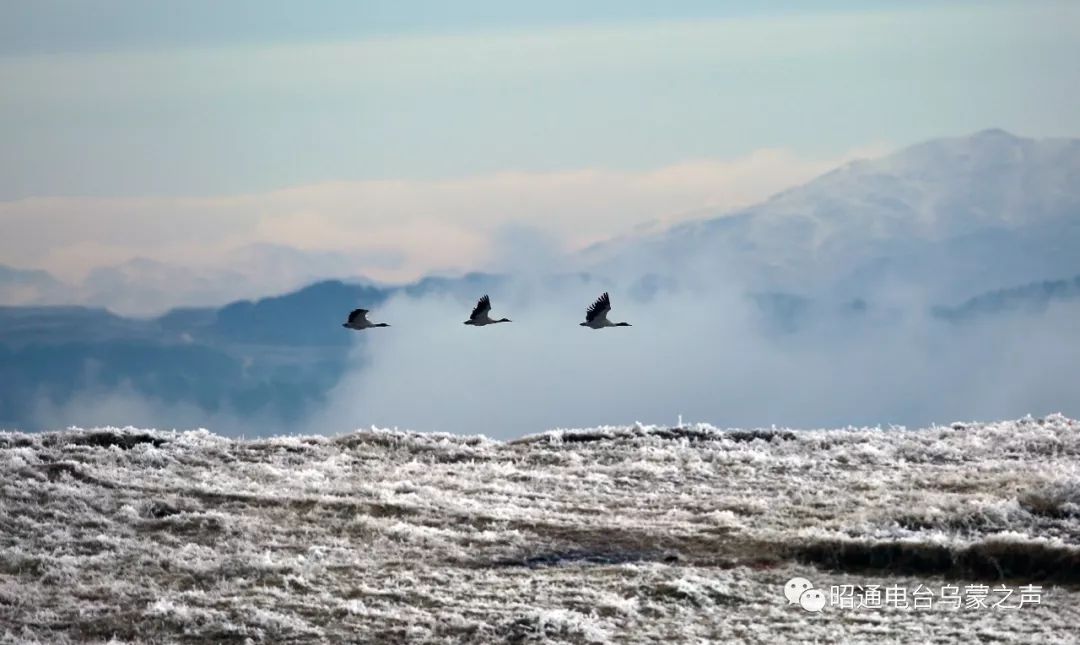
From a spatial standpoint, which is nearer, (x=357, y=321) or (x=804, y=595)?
(x=804, y=595)

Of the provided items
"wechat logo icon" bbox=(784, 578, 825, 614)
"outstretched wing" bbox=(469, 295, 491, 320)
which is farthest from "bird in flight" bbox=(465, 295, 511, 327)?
"wechat logo icon" bbox=(784, 578, 825, 614)

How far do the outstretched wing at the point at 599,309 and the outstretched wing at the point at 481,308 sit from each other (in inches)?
116

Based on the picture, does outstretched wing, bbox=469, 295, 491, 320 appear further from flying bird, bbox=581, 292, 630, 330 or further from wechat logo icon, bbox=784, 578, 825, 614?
wechat logo icon, bbox=784, 578, 825, 614

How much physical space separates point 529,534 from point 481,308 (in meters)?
11.9

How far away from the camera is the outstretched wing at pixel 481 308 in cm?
4242

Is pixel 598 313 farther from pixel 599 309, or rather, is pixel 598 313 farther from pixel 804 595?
pixel 804 595

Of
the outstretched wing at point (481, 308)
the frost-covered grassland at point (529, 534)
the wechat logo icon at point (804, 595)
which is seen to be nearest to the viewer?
the frost-covered grassland at point (529, 534)

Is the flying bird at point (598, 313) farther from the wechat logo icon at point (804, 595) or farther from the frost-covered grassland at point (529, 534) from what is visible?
the wechat logo icon at point (804, 595)

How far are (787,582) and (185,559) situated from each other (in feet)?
40.6

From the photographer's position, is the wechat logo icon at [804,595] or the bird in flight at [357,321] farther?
the bird in flight at [357,321]

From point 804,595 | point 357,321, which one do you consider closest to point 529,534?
point 804,595

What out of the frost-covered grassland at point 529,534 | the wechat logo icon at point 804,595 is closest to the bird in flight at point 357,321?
the frost-covered grassland at point 529,534

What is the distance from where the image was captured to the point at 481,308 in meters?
42.7

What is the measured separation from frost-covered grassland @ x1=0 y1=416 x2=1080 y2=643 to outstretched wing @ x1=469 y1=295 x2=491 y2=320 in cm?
416
